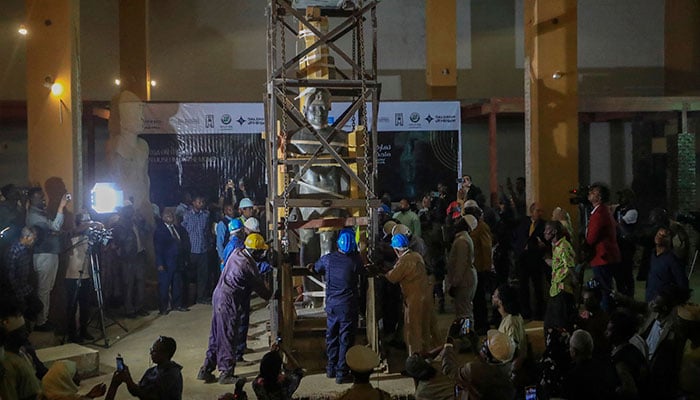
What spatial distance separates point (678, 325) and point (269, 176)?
531cm

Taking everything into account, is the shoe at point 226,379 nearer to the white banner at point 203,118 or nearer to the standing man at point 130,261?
the standing man at point 130,261

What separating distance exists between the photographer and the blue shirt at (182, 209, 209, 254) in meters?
2.40

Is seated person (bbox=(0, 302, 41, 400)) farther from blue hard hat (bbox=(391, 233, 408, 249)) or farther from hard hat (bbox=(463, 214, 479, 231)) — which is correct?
hard hat (bbox=(463, 214, 479, 231))

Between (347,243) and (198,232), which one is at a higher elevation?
(347,243)

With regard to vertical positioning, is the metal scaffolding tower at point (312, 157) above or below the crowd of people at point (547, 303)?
above

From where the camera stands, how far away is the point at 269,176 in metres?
9.06

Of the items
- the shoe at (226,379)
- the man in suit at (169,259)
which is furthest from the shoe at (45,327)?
the shoe at (226,379)

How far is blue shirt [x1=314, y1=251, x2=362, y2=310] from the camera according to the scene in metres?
7.62

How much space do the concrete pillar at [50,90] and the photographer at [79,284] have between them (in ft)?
7.11

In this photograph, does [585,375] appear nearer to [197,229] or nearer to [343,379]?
[343,379]

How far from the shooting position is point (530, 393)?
4.82 m

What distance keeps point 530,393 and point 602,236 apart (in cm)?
483

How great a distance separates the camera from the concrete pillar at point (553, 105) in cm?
1318

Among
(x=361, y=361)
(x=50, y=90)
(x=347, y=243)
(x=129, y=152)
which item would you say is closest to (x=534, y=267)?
(x=347, y=243)
